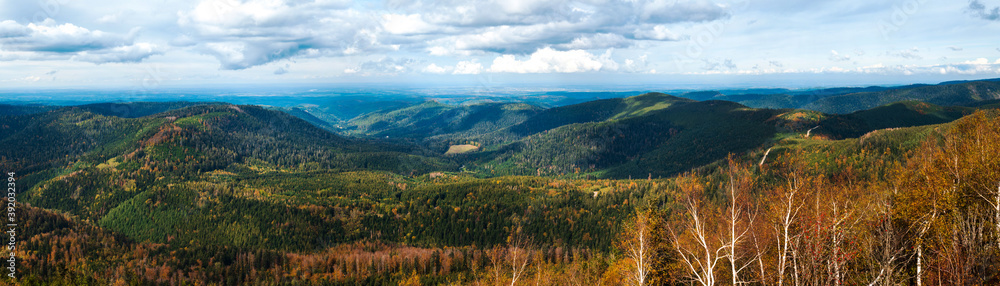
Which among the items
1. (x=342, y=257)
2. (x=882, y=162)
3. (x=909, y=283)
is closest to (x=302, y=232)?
(x=342, y=257)

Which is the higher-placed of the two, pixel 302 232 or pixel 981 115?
pixel 981 115

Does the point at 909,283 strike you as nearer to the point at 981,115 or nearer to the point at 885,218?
the point at 885,218

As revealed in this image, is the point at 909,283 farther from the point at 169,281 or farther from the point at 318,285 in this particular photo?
the point at 169,281

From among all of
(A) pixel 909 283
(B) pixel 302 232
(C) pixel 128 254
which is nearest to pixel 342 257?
(B) pixel 302 232

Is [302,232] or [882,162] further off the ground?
[882,162]

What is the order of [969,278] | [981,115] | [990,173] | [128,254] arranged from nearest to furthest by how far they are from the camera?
[969,278]
[990,173]
[981,115]
[128,254]

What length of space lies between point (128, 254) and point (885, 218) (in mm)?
186310

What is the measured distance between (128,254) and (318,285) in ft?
220

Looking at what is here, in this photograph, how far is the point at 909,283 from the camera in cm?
3628


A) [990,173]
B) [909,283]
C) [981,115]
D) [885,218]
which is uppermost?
[981,115]

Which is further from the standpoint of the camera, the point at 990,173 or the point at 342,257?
the point at 342,257

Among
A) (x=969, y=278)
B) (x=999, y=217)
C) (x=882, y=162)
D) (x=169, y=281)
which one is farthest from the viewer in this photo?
(x=882, y=162)

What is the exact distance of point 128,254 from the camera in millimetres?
139750

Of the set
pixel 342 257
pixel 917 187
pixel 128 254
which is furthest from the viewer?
pixel 342 257
